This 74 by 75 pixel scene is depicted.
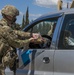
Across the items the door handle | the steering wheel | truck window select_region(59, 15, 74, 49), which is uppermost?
truck window select_region(59, 15, 74, 49)

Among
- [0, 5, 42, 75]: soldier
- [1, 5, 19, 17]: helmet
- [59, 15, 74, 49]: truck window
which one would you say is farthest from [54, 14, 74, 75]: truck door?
[1, 5, 19, 17]: helmet

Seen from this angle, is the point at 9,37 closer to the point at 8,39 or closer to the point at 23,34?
the point at 8,39

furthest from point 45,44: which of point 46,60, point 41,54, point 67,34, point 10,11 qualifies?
point 10,11

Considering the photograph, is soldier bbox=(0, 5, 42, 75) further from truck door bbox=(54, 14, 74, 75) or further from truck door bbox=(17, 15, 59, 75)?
truck door bbox=(54, 14, 74, 75)

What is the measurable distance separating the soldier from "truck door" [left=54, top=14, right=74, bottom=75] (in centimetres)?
46

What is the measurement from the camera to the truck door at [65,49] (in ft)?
17.3

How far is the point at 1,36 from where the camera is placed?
569 centimetres

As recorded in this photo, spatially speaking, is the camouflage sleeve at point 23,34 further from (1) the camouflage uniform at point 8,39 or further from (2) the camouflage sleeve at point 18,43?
(2) the camouflage sleeve at point 18,43

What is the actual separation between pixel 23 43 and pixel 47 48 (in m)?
0.37

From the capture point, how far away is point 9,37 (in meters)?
5.65

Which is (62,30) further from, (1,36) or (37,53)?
(1,36)

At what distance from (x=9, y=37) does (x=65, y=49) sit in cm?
89

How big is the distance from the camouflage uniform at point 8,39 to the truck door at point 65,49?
0.54m

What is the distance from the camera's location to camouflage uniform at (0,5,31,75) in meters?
5.67
